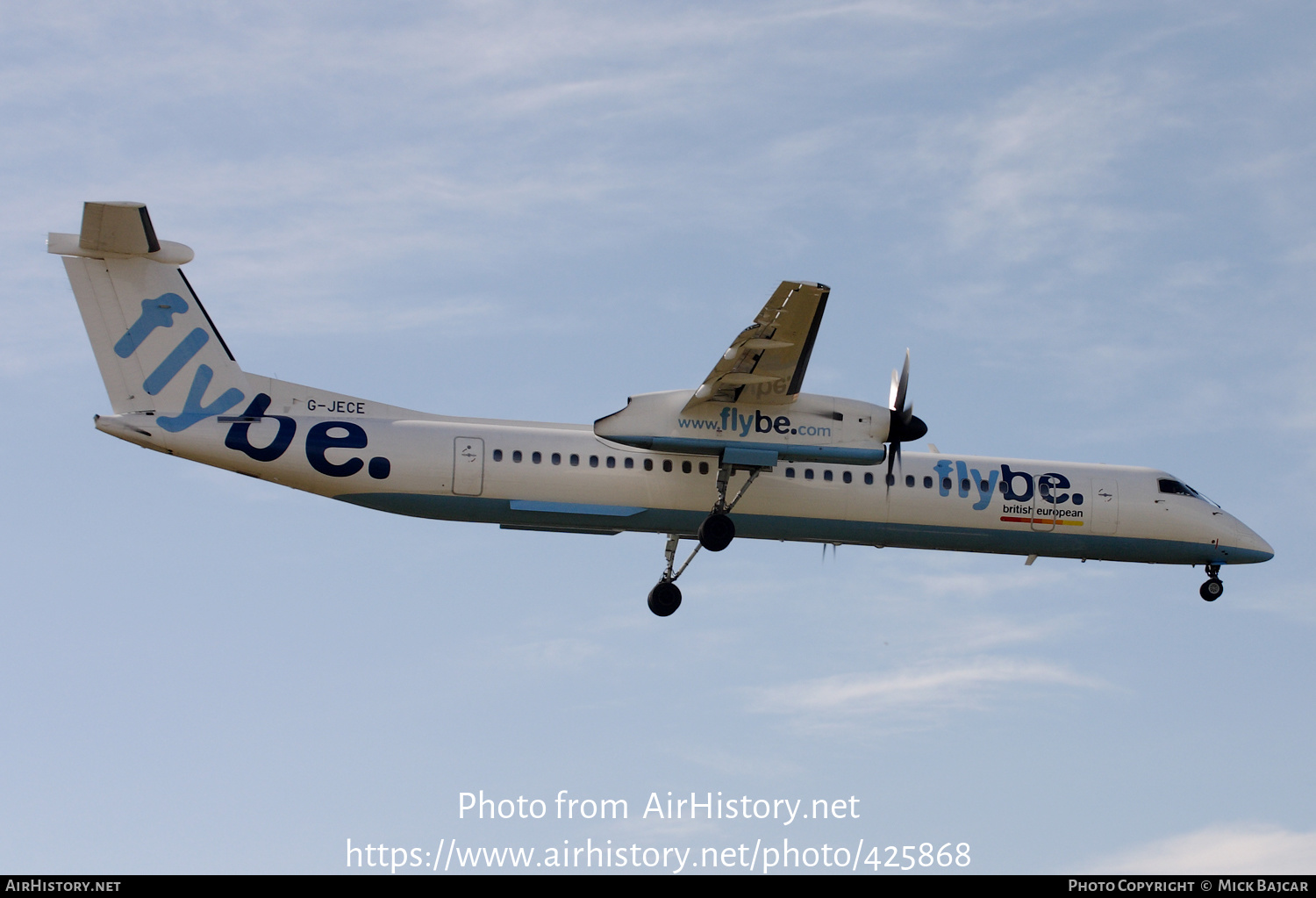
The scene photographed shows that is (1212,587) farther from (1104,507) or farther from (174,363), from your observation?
(174,363)

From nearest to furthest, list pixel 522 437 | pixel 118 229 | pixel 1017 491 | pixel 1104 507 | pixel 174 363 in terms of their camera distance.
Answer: pixel 118 229 < pixel 174 363 < pixel 522 437 < pixel 1017 491 < pixel 1104 507

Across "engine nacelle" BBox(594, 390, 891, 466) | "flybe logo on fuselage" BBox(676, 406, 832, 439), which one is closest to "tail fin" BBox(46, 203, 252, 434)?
"engine nacelle" BBox(594, 390, 891, 466)

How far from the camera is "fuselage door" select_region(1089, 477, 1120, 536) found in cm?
2762

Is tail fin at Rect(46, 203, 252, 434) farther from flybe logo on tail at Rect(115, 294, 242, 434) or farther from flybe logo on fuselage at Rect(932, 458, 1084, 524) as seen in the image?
flybe logo on fuselage at Rect(932, 458, 1084, 524)

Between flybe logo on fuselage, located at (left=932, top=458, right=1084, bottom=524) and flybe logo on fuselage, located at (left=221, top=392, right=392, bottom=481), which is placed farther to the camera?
flybe logo on fuselage, located at (left=932, top=458, right=1084, bottom=524)

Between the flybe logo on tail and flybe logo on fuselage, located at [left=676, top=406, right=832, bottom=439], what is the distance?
8.29m

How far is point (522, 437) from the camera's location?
985 inches

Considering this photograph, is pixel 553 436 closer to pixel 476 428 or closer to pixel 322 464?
pixel 476 428

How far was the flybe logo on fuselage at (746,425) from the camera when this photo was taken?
963 inches

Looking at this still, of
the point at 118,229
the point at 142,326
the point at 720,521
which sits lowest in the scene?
the point at 720,521

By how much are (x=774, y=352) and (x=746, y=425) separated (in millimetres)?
1778

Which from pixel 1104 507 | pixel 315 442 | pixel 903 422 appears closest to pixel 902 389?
pixel 903 422

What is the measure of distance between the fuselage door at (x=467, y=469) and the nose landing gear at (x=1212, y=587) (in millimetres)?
15388
